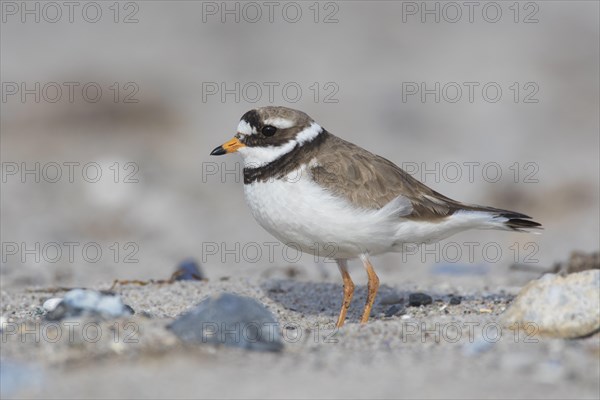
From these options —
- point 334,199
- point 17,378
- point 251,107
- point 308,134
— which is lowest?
point 17,378

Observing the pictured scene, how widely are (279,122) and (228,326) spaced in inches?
68.5

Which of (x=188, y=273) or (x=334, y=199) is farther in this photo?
(x=188, y=273)

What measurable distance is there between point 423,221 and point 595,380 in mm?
2021

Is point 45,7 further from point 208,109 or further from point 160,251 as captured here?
point 160,251

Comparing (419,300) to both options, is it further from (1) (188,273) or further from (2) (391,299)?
(1) (188,273)

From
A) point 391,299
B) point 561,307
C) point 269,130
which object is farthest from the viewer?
point 391,299

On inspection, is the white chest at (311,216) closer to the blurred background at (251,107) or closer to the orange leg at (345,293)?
the orange leg at (345,293)

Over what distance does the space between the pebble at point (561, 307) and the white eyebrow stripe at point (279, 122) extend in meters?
1.74

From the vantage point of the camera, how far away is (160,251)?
9609mm

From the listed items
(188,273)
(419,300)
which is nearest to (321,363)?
(419,300)

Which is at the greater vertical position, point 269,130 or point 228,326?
point 269,130

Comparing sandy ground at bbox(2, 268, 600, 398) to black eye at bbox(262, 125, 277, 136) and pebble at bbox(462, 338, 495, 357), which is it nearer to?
pebble at bbox(462, 338, 495, 357)

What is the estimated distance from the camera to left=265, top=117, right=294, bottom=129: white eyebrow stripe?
5324 mm

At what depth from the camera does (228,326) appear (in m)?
3.95
